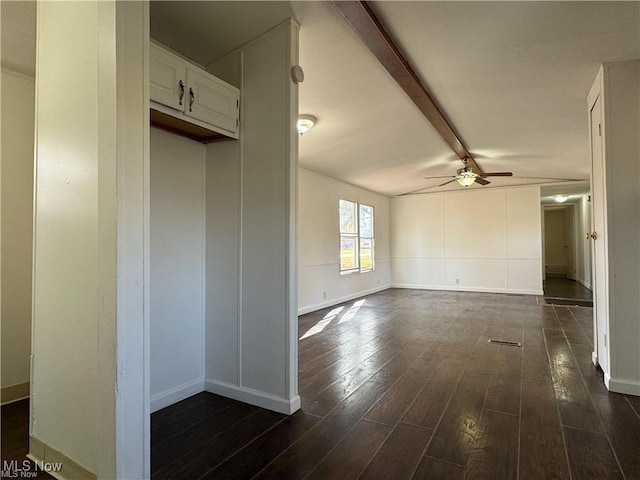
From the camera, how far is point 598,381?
9.05ft

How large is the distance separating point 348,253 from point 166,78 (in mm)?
5495

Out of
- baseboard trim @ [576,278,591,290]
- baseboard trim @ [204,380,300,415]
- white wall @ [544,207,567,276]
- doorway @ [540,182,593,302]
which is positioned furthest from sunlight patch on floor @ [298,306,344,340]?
white wall @ [544,207,567,276]

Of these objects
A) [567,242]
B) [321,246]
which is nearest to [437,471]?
[321,246]

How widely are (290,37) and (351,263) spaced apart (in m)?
5.33

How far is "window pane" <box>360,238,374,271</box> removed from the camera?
769 centimetres

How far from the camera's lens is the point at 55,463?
165 cm

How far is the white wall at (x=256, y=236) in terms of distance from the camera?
231 centimetres

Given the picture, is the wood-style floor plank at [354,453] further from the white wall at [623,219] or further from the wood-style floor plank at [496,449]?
the white wall at [623,219]

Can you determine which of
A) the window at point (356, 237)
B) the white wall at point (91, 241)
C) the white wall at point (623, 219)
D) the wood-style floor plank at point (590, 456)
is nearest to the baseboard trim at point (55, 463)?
the white wall at point (91, 241)

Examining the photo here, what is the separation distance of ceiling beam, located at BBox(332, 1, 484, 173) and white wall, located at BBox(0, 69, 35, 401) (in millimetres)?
2468

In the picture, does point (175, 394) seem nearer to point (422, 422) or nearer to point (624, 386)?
point (422, 422)

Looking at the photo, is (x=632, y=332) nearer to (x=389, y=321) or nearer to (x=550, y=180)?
(x=389, y=321)

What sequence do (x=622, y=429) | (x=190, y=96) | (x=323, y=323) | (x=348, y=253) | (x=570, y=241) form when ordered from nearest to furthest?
(x=622, y=429) → (x=190, y=96) → (x=323, y=323) → (x=348, y=253) → (x=570, y=241)

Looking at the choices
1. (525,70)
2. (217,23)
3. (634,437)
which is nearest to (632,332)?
(634,437)
